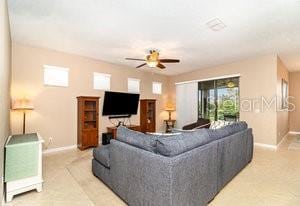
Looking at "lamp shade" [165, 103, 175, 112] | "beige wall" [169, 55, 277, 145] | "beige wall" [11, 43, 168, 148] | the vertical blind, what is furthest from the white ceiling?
"lamp shade" [165, 103, 175, 112]

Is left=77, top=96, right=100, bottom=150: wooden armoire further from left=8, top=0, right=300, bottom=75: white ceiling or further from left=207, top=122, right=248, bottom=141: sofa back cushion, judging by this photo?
left=207, top=122, right=248, bottom=141: sofa back cushion

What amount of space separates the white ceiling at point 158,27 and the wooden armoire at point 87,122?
4.54 feet

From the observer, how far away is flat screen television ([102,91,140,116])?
573cm

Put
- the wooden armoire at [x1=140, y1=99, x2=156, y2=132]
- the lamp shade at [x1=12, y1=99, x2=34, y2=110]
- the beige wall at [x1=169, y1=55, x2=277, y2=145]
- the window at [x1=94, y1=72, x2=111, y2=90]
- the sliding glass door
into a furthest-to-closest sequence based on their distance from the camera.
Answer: the wooden armoire at [x1=140, y1=99, x2=156, y2=132] < the sliding glass door < the window at [x1=94, y1=72, x2=111, y2=90] < the beige wall at [x1=169, y1=55, x2=277, y2=145] < the lamp shade at [x1=12, y1=99, x2=34, y2=110]

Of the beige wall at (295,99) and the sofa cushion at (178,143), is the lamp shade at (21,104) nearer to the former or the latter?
the sofa cushion at (178,143)

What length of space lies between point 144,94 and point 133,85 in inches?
24.0

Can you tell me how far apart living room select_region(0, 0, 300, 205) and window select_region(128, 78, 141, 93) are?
5cm

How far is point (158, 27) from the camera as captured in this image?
11.0ft

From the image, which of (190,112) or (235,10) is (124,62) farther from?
(235,10)

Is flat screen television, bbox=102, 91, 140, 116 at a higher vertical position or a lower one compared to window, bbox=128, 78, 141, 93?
lower

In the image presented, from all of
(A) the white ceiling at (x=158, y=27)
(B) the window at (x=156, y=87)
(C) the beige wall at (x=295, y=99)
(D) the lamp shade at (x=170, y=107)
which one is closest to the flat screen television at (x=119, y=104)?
(B) the window at (x=156, y=87)

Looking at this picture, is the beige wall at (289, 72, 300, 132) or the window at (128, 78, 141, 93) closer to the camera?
the window at (128, 78, 141, 93)

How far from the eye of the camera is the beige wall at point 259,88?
16.8 feet

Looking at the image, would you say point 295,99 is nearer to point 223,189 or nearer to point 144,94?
point 144,94
